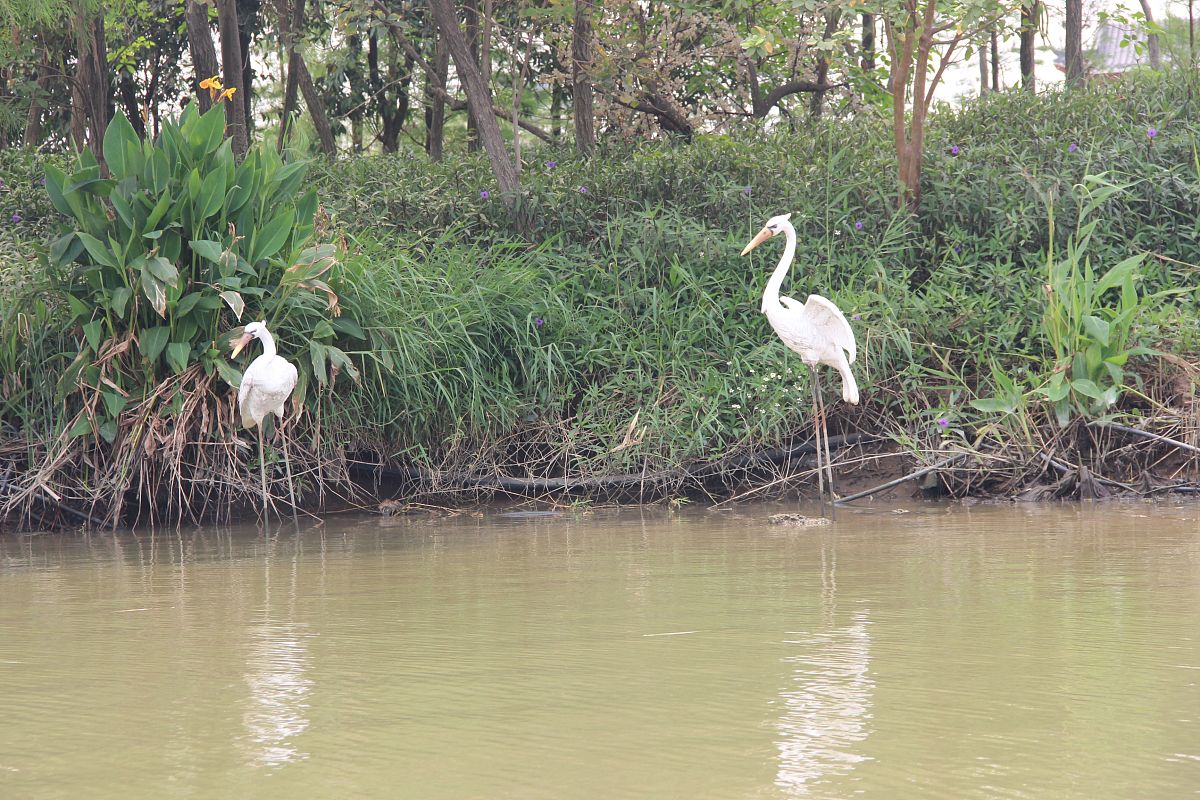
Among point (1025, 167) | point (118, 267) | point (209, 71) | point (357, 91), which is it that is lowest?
point (118, 267)

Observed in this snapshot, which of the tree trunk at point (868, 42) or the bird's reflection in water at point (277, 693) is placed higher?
the tree trunk at point (868, 42)

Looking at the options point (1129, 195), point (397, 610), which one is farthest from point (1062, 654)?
point (1129, 195)

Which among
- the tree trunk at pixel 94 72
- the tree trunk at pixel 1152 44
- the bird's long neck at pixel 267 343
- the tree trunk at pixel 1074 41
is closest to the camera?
the bird's long neck at pixel 267 343

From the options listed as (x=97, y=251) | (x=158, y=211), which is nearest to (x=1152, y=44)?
(x=158, y=211)

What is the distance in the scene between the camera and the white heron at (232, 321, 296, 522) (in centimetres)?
612

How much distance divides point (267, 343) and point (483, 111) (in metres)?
3.36

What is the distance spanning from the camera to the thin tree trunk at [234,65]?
9.80 meters

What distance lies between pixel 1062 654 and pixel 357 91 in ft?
45.9

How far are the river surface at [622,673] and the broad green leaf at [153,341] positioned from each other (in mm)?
1628

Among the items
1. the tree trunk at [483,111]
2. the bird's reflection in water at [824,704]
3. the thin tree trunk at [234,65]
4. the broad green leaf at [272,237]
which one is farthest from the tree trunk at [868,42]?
the bird's reflection in water at [824,704]

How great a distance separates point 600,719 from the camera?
2.41m

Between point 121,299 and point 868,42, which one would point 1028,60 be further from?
point 121,299

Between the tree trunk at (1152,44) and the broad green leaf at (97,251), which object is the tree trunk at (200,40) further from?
the tree trunk at (1152,44)

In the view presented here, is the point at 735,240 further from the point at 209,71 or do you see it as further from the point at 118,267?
the point at 209,71
